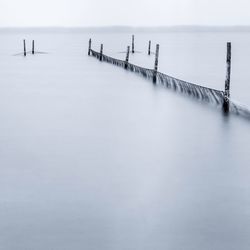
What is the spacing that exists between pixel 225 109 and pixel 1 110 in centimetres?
809

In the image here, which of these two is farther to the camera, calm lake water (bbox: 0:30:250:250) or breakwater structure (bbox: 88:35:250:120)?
breakwater structure (bbox: 88:35:250:120)

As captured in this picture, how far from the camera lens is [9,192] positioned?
25.3ft

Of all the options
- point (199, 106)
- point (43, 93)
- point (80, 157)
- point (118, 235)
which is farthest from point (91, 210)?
point (43, 93)

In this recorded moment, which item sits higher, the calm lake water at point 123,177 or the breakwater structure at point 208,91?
the breakwater structure at point 208,91

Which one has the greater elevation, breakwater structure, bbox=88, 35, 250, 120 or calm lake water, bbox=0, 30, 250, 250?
breakwater structure, bbox=88, 35, 250, 120

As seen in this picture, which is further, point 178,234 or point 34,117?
point 34,117

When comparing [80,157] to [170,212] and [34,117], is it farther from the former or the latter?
[34,117]

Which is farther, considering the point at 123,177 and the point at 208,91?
the point at 208,91

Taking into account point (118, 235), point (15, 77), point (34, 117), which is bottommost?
point (118, 235)

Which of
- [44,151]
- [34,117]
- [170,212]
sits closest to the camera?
[170,212]

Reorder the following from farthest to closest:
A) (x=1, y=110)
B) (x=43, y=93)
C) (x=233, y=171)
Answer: (x=43, y=93)
(x=1, y=110)
(x=233, y=171)

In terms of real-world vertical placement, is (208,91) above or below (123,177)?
above

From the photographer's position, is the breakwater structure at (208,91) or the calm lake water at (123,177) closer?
the calm lake water at (123,177)

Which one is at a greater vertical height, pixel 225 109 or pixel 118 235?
pixel 225 109
